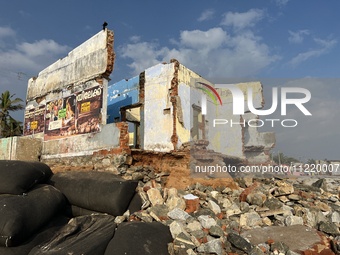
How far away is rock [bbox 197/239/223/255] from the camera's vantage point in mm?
2521

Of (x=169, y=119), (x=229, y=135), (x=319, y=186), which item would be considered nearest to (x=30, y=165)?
(x=169, y=119)

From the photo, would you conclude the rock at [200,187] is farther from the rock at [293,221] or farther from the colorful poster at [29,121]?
the colorful poster at [29,121]

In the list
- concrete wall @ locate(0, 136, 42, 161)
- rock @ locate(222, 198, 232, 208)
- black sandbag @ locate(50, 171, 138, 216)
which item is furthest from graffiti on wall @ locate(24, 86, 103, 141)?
rock @ locate(222, 198, 232, 208)

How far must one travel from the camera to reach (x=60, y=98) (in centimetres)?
710

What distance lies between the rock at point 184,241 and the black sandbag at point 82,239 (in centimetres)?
86

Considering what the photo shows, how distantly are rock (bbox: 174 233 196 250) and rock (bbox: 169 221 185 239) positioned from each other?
9 centimetres

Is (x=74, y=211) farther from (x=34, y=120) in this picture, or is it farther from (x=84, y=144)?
(x=34, y=120)

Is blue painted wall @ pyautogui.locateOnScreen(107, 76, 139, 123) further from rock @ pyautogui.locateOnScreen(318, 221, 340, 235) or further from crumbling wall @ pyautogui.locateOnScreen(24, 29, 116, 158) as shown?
rock @ pyautogui.locateOnScreen(318, 221, 340, 235)

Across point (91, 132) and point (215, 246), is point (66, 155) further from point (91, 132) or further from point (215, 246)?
point (215, 246)

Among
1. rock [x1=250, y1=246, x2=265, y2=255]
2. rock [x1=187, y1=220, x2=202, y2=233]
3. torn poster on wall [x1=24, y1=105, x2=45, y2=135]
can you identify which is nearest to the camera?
rock [x1=250, y1=246, x2=265, y2=255]

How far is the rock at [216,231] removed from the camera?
9.23ft

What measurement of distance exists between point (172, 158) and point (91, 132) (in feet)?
7.61

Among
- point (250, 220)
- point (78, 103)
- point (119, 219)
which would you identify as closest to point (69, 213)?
point (119, 219)

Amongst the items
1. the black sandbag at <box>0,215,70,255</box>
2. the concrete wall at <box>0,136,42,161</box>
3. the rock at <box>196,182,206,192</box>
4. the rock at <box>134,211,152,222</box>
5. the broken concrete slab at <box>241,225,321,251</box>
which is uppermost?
the concrete wall at <box>0,136,42,161</box>
